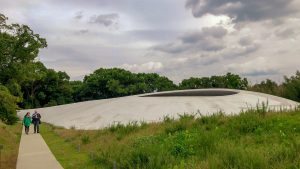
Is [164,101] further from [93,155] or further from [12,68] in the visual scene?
[93,155]

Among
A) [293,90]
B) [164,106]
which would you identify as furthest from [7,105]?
[293,90]

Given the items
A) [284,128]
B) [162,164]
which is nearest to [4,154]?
[162,164]

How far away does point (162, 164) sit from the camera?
1031cm

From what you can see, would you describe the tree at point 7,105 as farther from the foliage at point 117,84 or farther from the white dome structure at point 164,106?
the foliage at point 117,84

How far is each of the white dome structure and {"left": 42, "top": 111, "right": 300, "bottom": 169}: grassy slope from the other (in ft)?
36.6

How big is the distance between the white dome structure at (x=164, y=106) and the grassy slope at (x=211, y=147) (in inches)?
439

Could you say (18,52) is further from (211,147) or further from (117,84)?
(117,84)

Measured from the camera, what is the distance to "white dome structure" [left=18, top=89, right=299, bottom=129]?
96.9 feet

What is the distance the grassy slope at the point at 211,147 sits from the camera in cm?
890

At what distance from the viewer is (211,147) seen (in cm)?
1162

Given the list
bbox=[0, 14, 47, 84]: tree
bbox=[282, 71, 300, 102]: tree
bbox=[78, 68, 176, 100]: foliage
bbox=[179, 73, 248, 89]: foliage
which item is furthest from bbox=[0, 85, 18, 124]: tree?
bbox=[179, 73, 248, 89]: foliage

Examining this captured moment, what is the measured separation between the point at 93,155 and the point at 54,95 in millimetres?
63788

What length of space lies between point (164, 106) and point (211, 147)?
1984 cm

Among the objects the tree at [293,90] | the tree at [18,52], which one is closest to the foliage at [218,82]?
the tree at [293,90]
